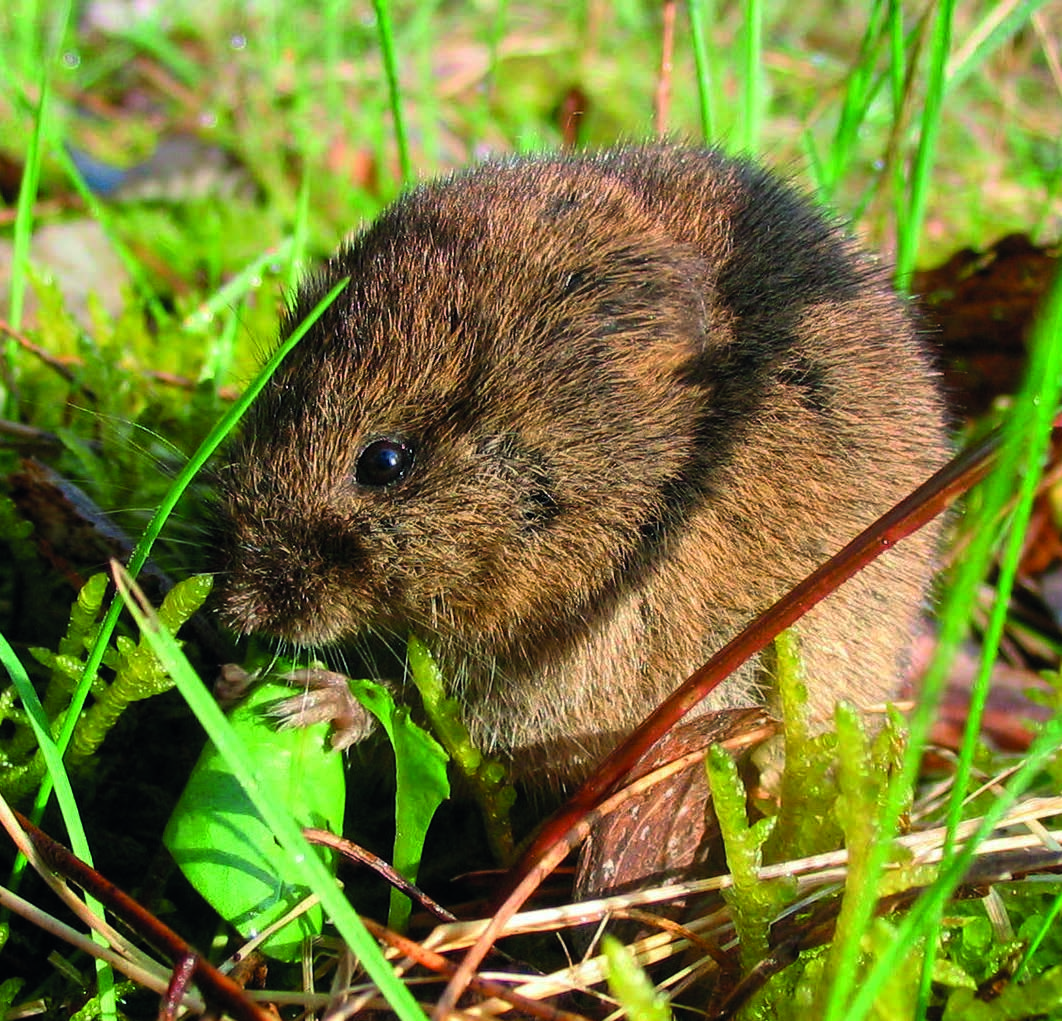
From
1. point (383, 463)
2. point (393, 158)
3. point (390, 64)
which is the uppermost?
point (393, 158)

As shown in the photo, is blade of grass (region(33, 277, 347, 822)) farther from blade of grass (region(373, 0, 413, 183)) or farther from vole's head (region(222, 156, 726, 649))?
blade of grass (region(373, 0, 413, 183))

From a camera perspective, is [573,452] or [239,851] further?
[573,452]

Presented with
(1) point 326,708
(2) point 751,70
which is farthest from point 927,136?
(1) point 326,708

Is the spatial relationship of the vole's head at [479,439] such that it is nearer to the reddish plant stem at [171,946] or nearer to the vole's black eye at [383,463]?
the vole's black eye at [383,463]

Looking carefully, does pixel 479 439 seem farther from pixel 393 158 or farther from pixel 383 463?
pixel 393 158

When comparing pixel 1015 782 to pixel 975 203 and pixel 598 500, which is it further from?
pixel 975 203

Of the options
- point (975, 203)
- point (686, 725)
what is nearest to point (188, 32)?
point (975, 203)
